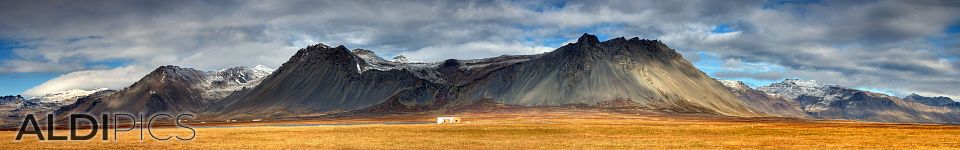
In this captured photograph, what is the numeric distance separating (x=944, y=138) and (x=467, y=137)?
1723 inches

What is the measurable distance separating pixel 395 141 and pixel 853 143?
129 feet

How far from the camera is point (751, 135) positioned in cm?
8162

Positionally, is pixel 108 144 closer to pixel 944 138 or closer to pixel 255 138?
pixel 255 138

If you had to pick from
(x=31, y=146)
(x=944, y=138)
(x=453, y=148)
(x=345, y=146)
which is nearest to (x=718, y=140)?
(x=944, y=138)

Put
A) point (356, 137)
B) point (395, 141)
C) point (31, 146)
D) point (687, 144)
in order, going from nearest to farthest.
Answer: point (31, 146), point (687, 144), point (395, 141), point (356, 137)

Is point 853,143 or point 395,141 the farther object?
point 395,141

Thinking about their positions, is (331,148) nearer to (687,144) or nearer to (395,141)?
(395,141)

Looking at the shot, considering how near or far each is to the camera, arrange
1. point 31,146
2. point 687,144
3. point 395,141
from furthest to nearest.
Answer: point 395,141 → point 687,144 → point 31,146

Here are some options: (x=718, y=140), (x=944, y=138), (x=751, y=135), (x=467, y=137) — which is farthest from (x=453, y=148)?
(x=944, y=138)

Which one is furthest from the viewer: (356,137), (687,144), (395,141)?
(356,137)

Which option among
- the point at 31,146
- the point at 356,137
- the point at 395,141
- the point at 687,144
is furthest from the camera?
the point at 356,137

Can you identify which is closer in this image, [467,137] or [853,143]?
[853,143]

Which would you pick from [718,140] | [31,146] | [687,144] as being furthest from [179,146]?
[718,140]

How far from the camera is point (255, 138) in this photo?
7712 cm
